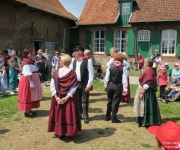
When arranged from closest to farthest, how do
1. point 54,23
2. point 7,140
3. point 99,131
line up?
point 7,140, point 99,131, point 54,23

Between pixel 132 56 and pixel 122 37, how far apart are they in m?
1.89

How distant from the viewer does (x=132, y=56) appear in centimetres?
1744

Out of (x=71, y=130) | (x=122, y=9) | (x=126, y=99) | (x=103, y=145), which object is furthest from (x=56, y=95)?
(x=122, y=9)

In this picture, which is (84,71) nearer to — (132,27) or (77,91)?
(77,91)

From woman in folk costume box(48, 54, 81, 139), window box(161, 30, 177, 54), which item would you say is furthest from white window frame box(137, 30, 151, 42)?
woman in folk costume box(48, 54, 81, 139)

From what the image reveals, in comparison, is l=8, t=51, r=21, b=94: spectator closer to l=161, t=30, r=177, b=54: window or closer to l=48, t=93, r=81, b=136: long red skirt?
l=48, t=93, r=81, b=136: long red skirt

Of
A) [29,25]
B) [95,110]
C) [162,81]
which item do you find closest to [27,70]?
[95,110]

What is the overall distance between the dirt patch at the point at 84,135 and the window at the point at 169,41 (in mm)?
12080

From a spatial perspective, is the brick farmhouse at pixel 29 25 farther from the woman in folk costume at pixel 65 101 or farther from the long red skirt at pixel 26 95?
the woman in folk costume at pixel 65 101

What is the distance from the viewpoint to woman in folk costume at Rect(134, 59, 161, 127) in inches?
186

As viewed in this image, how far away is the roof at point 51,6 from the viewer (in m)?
14.1

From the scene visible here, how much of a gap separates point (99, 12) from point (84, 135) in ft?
52.5

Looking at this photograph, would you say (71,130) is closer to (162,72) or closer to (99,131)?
(99,131)

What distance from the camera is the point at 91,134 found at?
4512 millimetres
